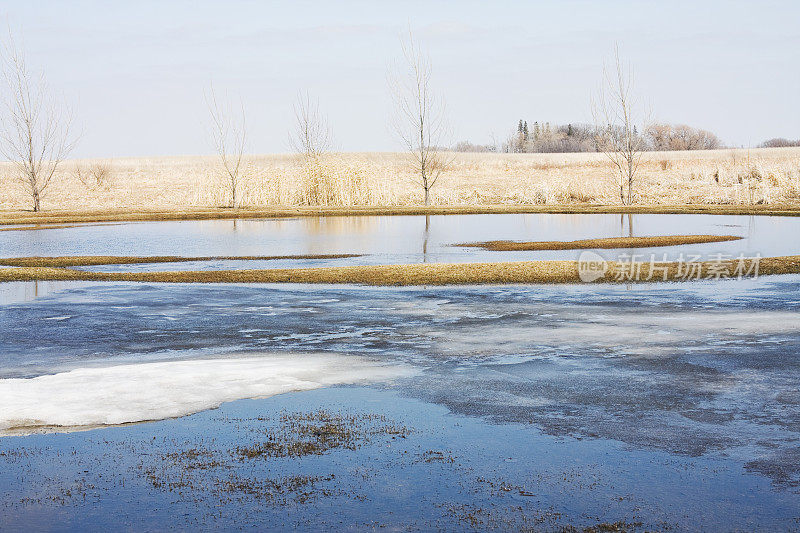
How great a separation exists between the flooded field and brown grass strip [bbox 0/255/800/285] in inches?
70.6

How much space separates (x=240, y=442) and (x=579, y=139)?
147846 millimetres

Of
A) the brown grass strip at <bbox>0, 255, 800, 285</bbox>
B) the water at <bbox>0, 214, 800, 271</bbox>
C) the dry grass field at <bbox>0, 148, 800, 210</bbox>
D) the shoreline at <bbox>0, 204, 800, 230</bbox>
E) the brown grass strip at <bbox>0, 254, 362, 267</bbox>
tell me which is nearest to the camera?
the brown grass strip at <bbox>0, 255, 800, 285</bbox>

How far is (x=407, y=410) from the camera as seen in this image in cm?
745

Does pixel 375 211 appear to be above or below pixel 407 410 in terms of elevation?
above

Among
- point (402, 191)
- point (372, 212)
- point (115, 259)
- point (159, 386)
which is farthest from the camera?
point (402, 191)

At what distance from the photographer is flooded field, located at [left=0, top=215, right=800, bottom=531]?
538 centimetres

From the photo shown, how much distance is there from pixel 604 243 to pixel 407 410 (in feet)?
53.9

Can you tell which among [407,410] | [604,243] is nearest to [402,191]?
[604,243]

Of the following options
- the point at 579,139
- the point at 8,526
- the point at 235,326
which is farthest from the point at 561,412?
the point at 579,139

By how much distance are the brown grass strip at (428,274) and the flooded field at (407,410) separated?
70.6 inches

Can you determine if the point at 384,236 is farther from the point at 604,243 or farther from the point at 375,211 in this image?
the point at 375,211

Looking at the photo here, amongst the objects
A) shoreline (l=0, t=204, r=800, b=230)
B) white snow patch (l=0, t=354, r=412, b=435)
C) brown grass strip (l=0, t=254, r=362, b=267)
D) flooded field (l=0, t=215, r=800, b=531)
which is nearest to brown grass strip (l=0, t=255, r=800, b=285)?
flooded field (l=0, t=215, r=800, b=531)

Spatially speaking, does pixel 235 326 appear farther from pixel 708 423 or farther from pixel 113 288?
pixel 708 423

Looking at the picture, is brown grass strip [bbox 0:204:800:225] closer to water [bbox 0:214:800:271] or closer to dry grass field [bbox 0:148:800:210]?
water [bbox 0:214:800:271]
